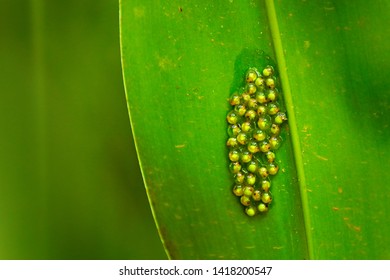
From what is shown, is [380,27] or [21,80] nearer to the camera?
[380,27]

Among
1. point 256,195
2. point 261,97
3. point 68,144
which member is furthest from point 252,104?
point 68,144

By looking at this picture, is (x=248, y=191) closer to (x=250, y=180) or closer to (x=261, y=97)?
A: (x=250, y=180)

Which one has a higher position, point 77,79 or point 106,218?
point 77,79

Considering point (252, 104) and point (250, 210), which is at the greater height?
point (252, 104)

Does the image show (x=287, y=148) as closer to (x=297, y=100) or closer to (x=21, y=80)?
(x=297, y=100)

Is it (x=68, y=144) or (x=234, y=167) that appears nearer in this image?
(x=234, y=167)
